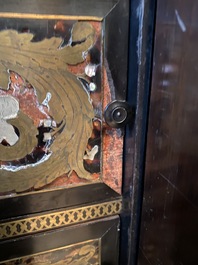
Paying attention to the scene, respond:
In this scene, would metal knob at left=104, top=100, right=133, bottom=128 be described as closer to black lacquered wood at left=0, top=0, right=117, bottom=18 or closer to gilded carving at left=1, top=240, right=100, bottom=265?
black lacquered wood at left=0, top=0, right=117, bottom=18

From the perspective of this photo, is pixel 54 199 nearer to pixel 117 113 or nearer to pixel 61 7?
pixel 117 113

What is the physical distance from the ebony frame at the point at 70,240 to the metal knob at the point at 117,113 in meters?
0.30

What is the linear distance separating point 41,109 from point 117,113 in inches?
7.3

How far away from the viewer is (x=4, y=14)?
59 centimetres

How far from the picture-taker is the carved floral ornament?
642mm

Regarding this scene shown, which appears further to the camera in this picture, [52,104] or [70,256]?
[70,256]

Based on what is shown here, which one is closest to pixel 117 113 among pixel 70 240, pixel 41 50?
pixel 41 50

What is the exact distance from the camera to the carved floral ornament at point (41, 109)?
64 centimetres

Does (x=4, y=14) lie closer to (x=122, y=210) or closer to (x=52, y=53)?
(x=52, y=53)

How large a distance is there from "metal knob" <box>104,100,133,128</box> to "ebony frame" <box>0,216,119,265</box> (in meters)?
0.30

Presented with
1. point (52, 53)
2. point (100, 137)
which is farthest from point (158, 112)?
point (52, 53)

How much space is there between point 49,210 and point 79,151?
0.17 meters

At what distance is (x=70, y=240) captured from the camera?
833mm

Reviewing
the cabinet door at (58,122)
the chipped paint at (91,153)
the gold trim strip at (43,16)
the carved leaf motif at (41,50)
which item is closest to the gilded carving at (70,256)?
the cabinet door at (58,122)
